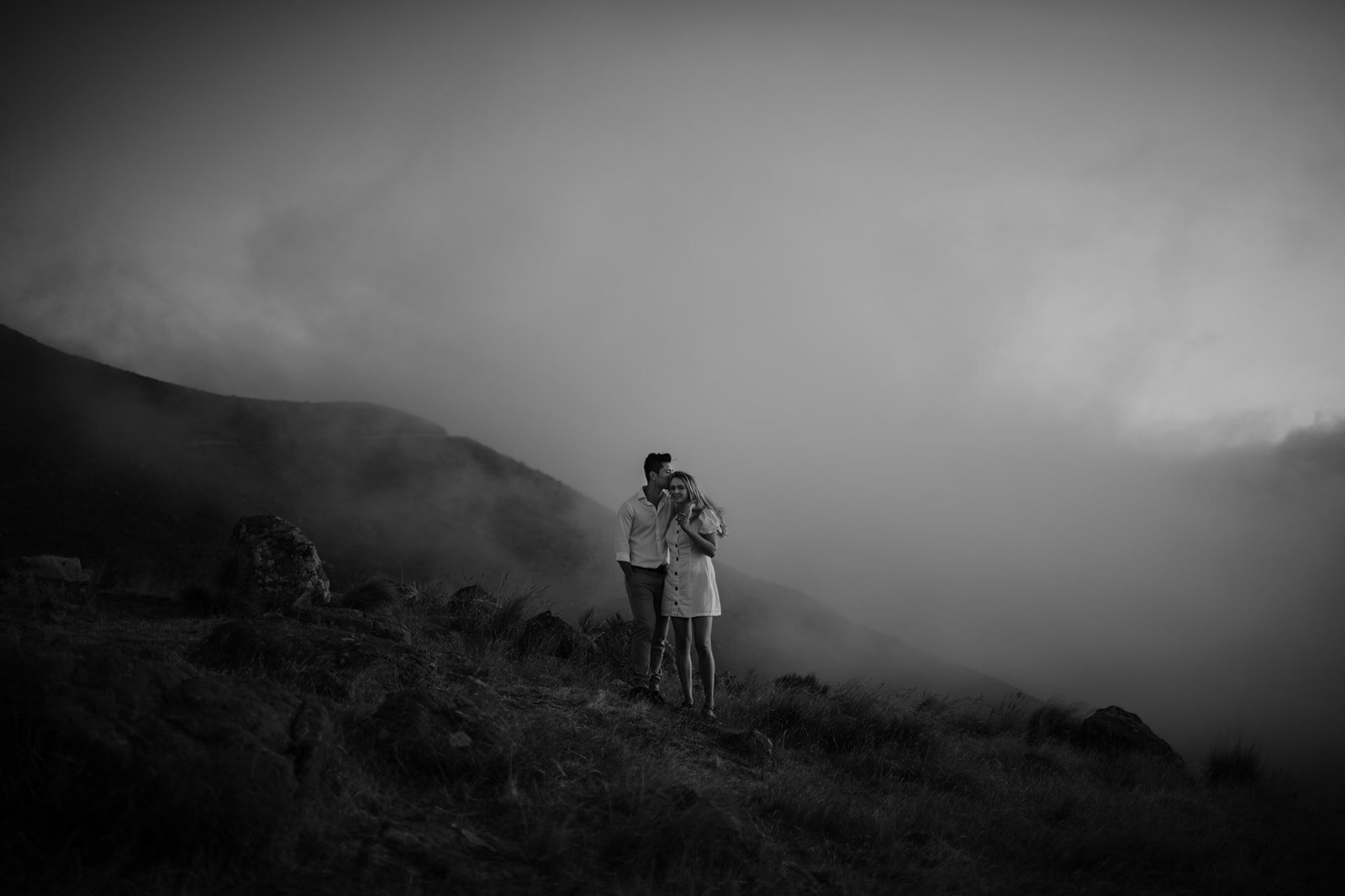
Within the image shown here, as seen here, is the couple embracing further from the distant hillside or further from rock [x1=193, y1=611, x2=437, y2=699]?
the distant hillside

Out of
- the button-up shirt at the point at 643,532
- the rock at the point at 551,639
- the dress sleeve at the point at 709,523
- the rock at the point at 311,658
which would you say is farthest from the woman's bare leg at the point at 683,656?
the rock at the point at 551,639

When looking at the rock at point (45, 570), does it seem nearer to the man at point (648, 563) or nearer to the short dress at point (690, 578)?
the man at point (648, 563)

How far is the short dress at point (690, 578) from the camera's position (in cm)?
599

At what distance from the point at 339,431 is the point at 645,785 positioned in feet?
239

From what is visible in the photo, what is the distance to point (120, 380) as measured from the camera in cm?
6100

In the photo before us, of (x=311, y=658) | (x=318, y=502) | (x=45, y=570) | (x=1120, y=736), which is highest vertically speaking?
(x=311, y=658)

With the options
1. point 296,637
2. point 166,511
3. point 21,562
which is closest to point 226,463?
point 166,511

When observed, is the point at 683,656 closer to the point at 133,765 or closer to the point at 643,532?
the point at 643,532

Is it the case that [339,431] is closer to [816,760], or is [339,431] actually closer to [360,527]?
[360,527]

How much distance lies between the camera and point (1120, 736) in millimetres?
9000

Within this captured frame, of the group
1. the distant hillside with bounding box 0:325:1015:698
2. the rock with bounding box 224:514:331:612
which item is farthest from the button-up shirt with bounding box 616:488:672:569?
the distant hillside with bounding box 0:325:1015:698

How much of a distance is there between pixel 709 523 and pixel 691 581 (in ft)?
1.75

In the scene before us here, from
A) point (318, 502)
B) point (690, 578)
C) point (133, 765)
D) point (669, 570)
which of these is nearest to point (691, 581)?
point (690, 578)

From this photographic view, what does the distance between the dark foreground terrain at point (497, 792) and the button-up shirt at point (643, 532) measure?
1.24m
